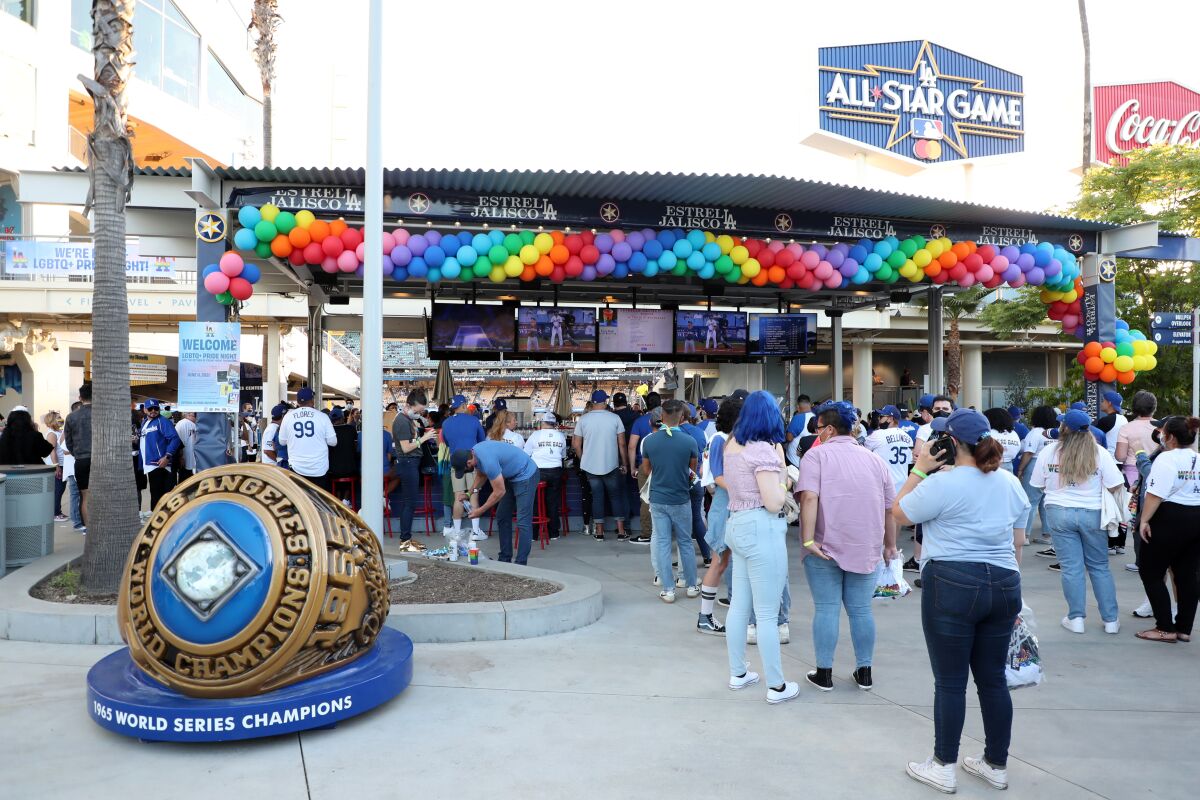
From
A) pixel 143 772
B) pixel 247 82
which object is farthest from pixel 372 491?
pixel 247 82

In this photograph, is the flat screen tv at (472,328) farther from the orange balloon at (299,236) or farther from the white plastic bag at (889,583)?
the white plastic bag at (889,583)

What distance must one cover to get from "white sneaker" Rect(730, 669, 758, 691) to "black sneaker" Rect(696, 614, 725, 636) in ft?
4.36

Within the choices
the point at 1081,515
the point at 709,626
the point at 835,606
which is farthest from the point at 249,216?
the point at 1081,515

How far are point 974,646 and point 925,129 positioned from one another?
26027 millimetres

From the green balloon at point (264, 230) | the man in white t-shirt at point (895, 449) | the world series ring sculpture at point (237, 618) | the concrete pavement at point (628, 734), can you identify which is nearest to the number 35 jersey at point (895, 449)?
the man in white t-shirt at point (895, 449)

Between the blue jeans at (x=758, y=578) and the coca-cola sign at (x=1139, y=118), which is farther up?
the coca-cola sign at (x=1139, y=118)

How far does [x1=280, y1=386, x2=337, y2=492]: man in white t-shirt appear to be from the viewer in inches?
355

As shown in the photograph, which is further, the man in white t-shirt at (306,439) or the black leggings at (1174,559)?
the man in white t-shirt at (306,439)

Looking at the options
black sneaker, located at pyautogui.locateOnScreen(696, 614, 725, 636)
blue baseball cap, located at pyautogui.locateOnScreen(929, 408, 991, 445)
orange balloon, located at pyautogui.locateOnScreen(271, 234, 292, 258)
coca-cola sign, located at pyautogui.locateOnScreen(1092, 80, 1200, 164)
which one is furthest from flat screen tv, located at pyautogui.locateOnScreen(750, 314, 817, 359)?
coca-cola sign, located at pyautogui.locateOnScreen(1092, 80, 1200, 164)

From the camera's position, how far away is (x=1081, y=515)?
21.9 ft

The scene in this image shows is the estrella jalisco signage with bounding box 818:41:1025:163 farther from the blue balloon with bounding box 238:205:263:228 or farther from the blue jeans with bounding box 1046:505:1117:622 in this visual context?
the blue jeans with bounding box 1046:505:1117:622

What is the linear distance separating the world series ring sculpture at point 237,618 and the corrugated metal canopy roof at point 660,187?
608 centimetres

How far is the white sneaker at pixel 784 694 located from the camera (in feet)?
16.5

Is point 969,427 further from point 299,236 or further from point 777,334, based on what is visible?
point 777,334
